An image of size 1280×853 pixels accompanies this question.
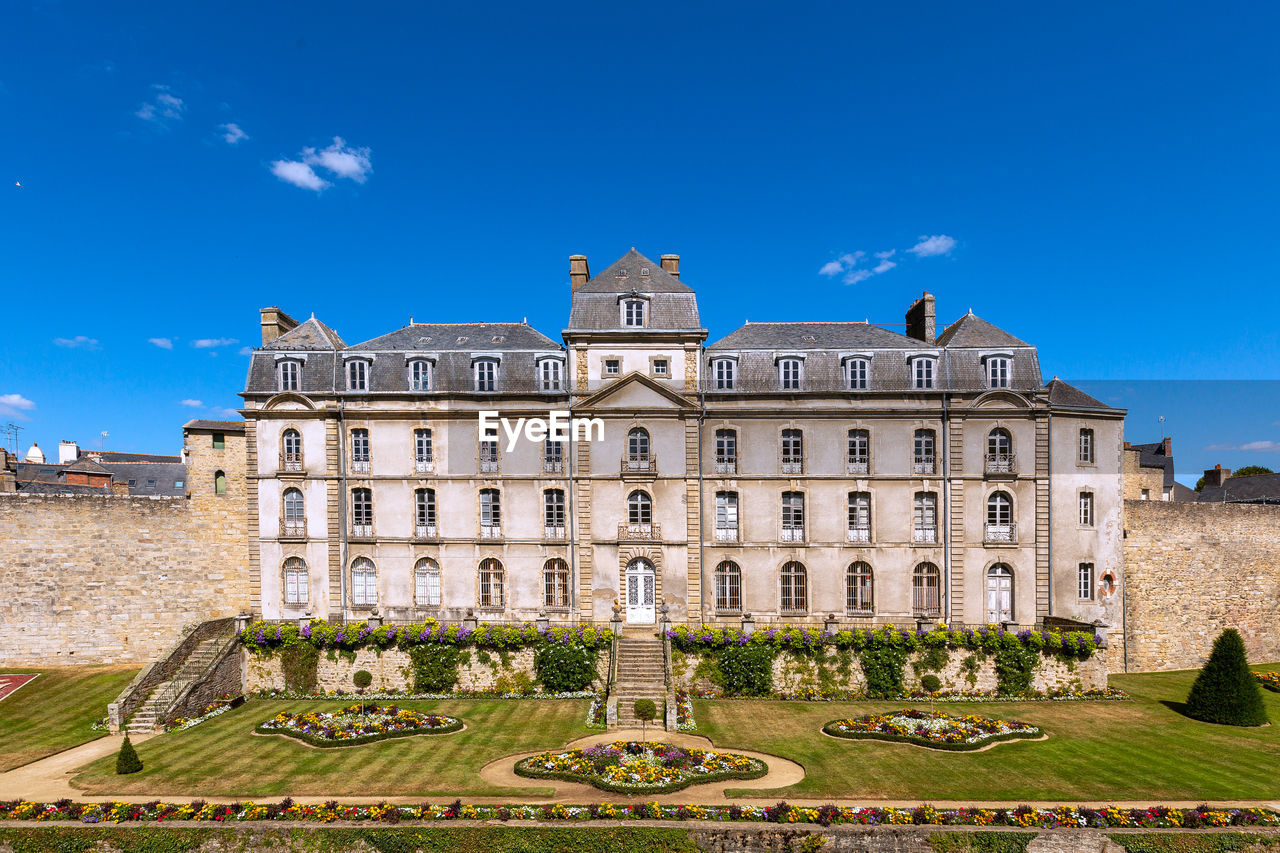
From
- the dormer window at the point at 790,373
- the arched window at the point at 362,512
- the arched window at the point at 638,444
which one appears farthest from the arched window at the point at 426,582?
the dormer window at the point at 790,373

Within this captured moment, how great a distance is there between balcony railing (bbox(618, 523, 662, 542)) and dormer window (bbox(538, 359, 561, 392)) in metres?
6.89

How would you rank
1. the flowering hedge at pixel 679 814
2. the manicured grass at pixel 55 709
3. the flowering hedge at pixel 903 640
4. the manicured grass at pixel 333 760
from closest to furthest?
Answer: the flowering hedge at pixel 679 814 < the manicured grass at pixel 333 760 < the manicured grass at pixel 55 709 < the flowering hedge at pixel 903 640

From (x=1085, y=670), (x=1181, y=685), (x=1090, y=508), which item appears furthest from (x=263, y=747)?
(x=1181, y=685)

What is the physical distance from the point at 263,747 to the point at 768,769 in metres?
15.9

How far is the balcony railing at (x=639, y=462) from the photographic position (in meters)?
28.0

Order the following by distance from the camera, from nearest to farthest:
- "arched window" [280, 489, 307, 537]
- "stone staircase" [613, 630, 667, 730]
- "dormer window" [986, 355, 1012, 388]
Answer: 1. "stone staircase" [613, 630, 667, 730]
2. "dormer window" [986, 355, 1012, 388]
3. "arched window" [280, 489, 307, 537]


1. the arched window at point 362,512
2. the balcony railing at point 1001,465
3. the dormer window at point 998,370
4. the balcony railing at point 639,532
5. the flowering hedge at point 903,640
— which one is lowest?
the flowering hedge at point 903,640

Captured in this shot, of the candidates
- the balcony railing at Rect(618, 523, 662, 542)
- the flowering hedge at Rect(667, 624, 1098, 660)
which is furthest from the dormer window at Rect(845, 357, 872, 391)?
the balcony railing at Rect(618, 523, 662, 542)

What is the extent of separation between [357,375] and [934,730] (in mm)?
26593

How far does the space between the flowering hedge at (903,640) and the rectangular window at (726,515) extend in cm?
422

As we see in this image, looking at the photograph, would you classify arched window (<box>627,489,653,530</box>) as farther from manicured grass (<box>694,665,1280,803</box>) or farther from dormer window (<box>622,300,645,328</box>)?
manicured grass (<box>694,665,1280,803</box>)

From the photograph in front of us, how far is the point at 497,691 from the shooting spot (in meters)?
25.9

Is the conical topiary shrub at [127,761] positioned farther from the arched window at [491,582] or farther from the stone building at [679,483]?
the arched window at [491,582]

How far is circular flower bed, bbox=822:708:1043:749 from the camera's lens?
20203 millimetres
